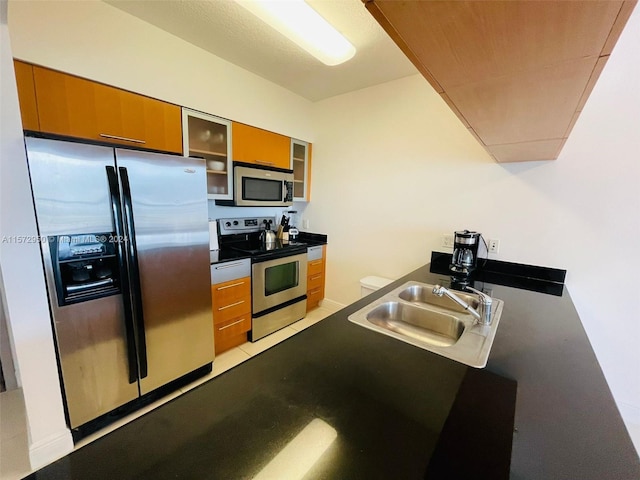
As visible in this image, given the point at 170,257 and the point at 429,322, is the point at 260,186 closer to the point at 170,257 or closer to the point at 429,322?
the point at 170,257

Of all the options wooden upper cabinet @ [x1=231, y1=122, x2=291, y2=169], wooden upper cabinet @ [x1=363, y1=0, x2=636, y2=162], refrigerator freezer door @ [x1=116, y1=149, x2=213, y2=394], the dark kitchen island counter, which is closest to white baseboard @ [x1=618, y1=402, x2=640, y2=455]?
the dark kitchen island counter

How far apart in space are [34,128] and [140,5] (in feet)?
3.21

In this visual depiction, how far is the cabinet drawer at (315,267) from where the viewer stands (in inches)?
116

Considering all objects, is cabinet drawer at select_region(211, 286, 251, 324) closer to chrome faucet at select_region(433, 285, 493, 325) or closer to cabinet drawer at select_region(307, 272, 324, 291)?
cabinet drawer at select_region(307, 272, 324, 291)

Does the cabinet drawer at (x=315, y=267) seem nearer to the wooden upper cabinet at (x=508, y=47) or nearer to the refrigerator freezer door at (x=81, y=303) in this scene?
the refrigerator freezer door at (x=81, y=303)

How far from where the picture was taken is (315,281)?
307cm

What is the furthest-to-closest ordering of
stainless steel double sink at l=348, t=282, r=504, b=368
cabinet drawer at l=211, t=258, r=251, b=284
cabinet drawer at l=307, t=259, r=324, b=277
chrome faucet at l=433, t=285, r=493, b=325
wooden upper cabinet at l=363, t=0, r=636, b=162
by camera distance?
cabinet drawer at l=307, t=259, r=324, b=277
cabinet drawer at l=211, t=258, r=251, b=284
chrome faucet at l=433, t=285, r=493, b=325
stainless steel double sink at l=348, t=282, r=504, b=368
wooden upper cabinet at l=363, t=0, r=636, b=162

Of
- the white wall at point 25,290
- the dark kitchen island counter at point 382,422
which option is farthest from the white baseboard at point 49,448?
the dark kitchen island counter at point 382,422

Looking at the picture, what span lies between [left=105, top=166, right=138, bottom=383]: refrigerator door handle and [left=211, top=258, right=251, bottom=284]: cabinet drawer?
1.96 ft

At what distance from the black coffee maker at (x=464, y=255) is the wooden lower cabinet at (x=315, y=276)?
1.52m

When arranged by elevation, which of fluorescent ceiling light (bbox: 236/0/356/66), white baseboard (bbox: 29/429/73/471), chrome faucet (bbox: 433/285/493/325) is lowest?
white baseboard (bbox: 29/429/73/471)

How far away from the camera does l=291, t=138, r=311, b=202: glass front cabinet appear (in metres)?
3.04

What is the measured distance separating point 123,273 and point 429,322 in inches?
66.9

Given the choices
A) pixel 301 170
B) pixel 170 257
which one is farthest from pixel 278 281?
pixel 301 170
